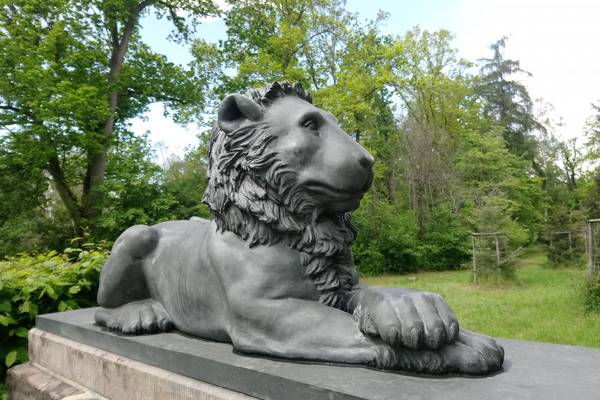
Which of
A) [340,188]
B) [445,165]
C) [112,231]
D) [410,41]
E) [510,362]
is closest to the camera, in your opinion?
[510,362]

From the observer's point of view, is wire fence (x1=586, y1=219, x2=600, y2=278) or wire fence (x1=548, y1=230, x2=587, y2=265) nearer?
wire fence (x1=586, y1=219, x2=600, y2=278)

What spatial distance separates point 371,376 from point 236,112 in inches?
54.0

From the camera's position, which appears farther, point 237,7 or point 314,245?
point 237,7

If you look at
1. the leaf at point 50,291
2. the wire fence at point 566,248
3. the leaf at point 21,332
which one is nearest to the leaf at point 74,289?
the leaf at point 50,291

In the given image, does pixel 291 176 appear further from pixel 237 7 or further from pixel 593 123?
pixel 593 123

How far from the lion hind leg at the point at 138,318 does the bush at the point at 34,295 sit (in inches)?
69.0

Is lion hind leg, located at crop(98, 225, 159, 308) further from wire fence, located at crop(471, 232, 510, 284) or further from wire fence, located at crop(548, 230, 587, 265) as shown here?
wire fence, located at crop(548, 230, 587, 265)

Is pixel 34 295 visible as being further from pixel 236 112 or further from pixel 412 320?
pixel 412 320

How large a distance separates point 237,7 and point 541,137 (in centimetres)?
2803

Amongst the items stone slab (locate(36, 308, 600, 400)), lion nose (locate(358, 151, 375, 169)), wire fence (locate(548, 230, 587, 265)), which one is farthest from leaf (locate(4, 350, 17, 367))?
wire fence (locate(548, 230, 587, 265))

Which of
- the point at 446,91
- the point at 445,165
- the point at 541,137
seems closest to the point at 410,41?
the point at 446,91

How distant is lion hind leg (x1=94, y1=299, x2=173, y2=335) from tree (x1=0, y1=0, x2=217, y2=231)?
10544mm

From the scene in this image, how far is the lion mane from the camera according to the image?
2.13 m

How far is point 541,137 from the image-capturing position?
36250 millimetres
